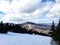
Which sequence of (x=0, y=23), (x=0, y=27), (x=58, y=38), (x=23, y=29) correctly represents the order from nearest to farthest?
1. (x=58, y=38)
2. (x=0, y=27)
3. (x=0, y=23)
4. (x=23, y=29)

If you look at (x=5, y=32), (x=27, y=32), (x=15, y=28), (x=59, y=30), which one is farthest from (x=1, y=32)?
(x=59, y=30)

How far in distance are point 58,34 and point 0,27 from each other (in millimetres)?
89001

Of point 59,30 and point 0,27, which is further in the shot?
point 0,27

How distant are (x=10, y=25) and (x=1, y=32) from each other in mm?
10048

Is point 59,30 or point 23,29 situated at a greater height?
point 59,30

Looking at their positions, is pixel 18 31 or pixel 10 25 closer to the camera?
pixel 10 25

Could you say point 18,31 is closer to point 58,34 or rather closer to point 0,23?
point 0,23

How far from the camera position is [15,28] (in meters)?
142

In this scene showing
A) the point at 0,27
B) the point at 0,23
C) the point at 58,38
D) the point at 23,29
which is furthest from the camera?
the point at 23,29

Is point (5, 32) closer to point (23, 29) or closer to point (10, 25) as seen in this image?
point (10, 25)

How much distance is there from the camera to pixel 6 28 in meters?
130

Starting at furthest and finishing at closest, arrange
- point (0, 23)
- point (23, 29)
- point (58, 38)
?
point (23, 29) < point (0, 23) < point (58, 38)

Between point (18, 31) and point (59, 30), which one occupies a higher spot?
A: point (59, 30)

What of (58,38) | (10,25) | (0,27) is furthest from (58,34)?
(10,25)
